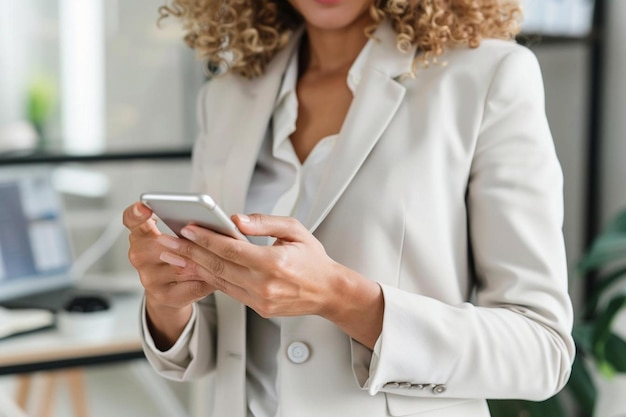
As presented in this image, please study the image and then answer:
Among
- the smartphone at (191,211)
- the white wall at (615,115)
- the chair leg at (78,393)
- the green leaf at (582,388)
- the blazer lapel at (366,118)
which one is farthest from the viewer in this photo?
the white wall at (615,115)

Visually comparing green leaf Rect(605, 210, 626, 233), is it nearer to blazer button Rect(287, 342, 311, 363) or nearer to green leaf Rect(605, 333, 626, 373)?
green leaf Rect(605, 333, 626, 373)

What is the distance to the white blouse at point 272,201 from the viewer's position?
1.06m

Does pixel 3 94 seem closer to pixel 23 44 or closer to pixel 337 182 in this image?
pixel 23 44

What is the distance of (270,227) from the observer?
83 centimetres

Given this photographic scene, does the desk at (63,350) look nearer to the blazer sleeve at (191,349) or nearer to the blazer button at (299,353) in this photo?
the blazer sleeve at (191,349)

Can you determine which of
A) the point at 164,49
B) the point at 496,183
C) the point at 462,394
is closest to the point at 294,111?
the point at 496,183

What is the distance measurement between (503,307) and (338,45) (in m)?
0.45

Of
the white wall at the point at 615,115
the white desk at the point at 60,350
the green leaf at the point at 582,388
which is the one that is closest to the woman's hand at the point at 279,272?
the white desk at the point at 60,350

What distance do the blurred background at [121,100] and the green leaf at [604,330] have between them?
63cm

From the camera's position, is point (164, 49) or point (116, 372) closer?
point (164, 49)

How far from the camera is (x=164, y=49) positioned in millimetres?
2150

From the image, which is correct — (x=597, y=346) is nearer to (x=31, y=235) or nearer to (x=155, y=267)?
(x=155, y=267)

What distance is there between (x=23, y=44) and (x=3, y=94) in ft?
0.43

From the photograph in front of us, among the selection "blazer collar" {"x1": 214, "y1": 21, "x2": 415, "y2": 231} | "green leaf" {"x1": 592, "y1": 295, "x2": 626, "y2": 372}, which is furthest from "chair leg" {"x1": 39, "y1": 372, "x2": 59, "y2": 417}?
"green leaf" {"x1": 592, "y1": 295, "x2": 626, "y2": 372}
